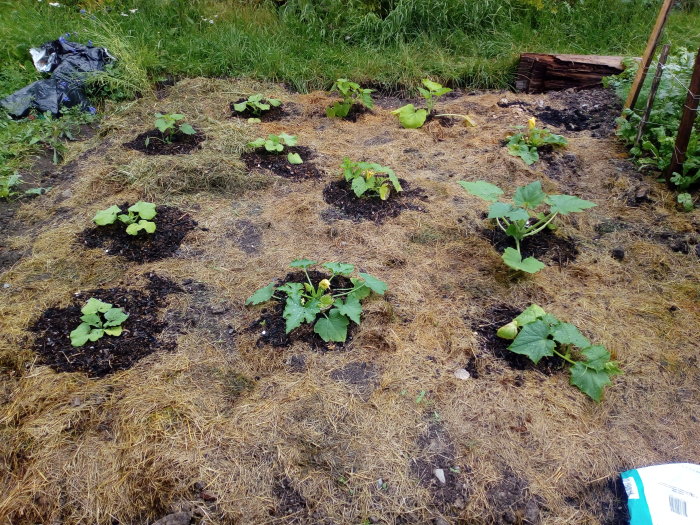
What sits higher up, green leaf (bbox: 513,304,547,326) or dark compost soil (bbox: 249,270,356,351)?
green leaf (bbox: 513,304,547,326)

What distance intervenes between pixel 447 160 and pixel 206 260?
206 centimetres

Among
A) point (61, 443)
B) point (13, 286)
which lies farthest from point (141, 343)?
point (13, 286)

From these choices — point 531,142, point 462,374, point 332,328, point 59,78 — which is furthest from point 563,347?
point 59,78

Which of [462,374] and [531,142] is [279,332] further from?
[531,142]

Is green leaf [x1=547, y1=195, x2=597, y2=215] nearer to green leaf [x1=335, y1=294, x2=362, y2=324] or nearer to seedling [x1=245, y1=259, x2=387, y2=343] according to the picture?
seedling [x1=245, y1=259, x2=387, y2=343]

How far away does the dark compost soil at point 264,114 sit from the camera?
14.3 ft

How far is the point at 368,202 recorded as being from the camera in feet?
10.7

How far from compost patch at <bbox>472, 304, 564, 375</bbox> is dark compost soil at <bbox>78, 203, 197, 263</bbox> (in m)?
1.82

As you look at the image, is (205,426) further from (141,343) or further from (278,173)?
(278,173)

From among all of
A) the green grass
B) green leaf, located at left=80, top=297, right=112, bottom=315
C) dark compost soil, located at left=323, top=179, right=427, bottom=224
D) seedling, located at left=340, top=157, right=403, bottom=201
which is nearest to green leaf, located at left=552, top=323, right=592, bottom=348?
dark compost soil, located at left=323, top=179, right=427, bottom=224

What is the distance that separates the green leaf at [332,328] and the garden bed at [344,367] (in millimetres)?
61

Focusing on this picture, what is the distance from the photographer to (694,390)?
6.91ft

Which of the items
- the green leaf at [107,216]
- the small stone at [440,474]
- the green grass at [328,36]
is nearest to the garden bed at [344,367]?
the small stone at [440,474]

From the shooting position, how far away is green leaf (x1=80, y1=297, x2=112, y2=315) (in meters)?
2.27
